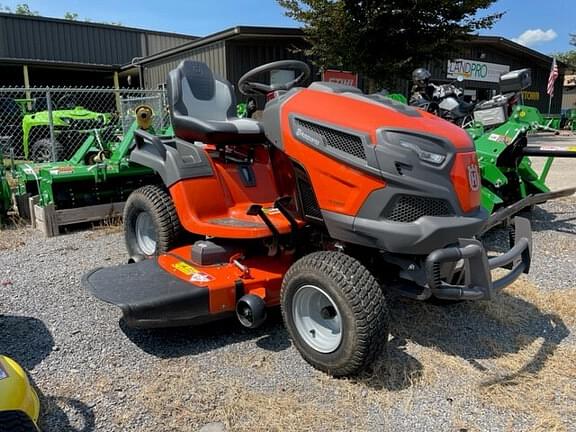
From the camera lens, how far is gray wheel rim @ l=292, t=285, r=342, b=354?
2.45 metres

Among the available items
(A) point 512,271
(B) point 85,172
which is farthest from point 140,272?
(B) point 85,172

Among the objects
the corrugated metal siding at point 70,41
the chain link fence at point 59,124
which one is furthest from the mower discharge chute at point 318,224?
the corrugated metal siding at point 70,41

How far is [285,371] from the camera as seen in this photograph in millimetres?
2475

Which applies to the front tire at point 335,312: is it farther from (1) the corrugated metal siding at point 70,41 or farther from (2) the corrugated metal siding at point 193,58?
(1) the corrugated metal siding at point 70,41

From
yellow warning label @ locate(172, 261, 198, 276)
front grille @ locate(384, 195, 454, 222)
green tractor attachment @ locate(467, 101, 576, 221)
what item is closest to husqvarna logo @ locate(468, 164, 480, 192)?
front grille @ locate(384, 195, 454, 222)

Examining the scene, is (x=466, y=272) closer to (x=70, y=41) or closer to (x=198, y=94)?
(x=198, y=94)

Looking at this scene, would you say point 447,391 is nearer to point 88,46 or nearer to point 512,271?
point 512,271

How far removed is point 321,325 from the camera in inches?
99.8

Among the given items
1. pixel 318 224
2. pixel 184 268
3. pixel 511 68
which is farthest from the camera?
pixel 511 68

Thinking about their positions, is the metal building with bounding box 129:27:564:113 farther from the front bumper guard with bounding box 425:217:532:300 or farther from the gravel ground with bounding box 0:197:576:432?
the front bumper guard with bounding box 425:217:532:300

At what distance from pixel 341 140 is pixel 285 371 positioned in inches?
45.0

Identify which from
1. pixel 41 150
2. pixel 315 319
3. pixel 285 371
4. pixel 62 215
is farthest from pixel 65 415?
pixel 41 150

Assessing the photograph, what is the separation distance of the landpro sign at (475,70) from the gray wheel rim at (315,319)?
57.1 ft

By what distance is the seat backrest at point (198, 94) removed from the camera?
3.44 m
